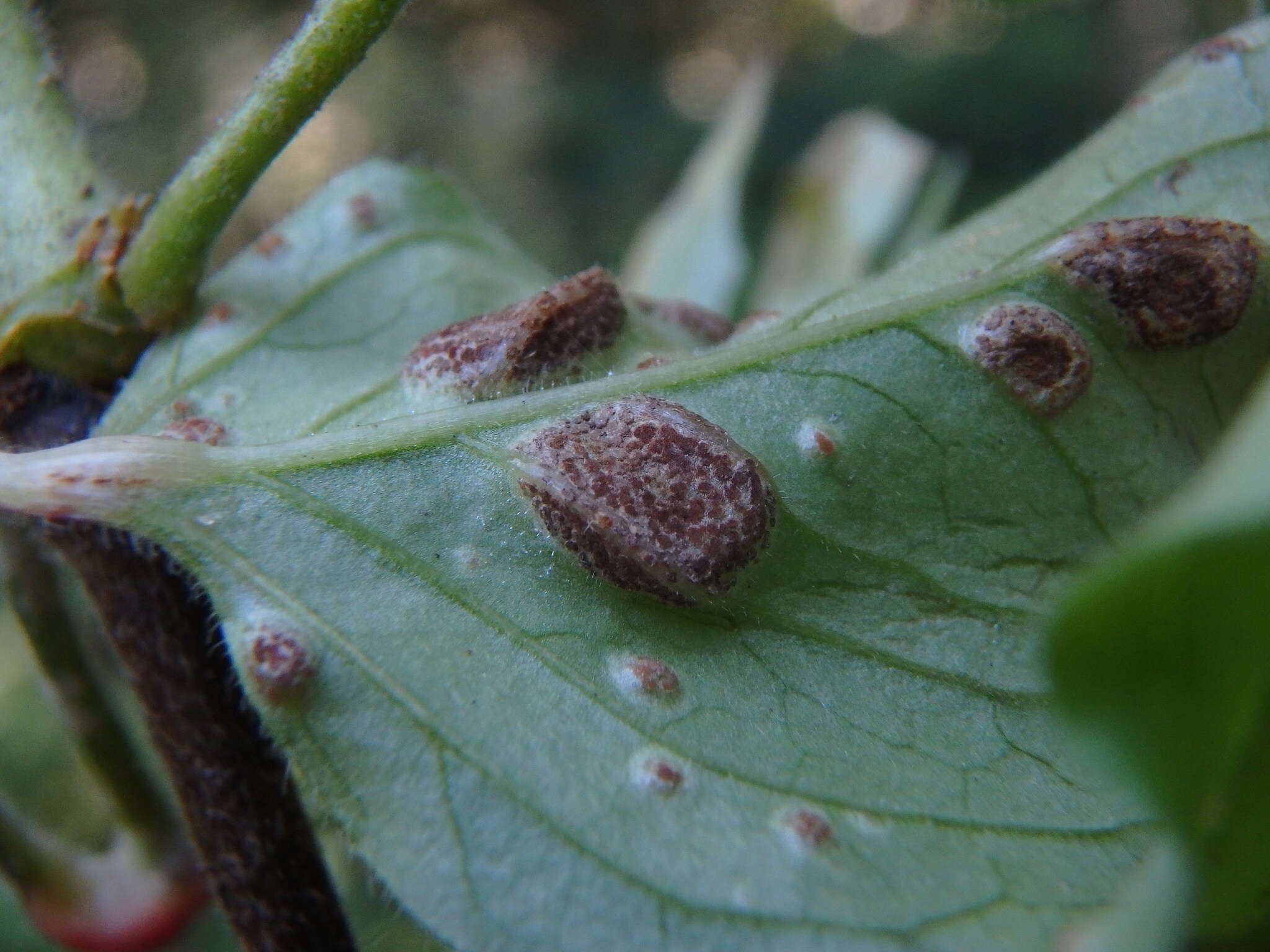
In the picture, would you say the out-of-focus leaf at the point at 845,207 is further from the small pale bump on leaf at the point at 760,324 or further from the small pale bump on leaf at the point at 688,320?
the small pale bump on leaf at the point at 760,324

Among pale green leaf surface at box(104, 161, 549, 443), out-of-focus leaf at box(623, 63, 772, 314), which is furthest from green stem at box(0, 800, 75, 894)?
out-of-focus leaf at box(623, 63, 772, 314)

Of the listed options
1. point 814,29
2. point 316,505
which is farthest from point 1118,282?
point 814,29

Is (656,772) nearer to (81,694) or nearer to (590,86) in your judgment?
(81,694)

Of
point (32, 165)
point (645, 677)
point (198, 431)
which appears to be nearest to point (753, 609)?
point (645, 677)

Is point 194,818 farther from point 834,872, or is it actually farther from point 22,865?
point 834,872

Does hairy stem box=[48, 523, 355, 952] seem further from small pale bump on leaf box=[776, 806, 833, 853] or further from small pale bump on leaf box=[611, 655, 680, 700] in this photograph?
small pale bump on leaf box=[776, 806, 833, 853]

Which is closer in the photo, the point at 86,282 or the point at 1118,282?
the point at 1118,282
